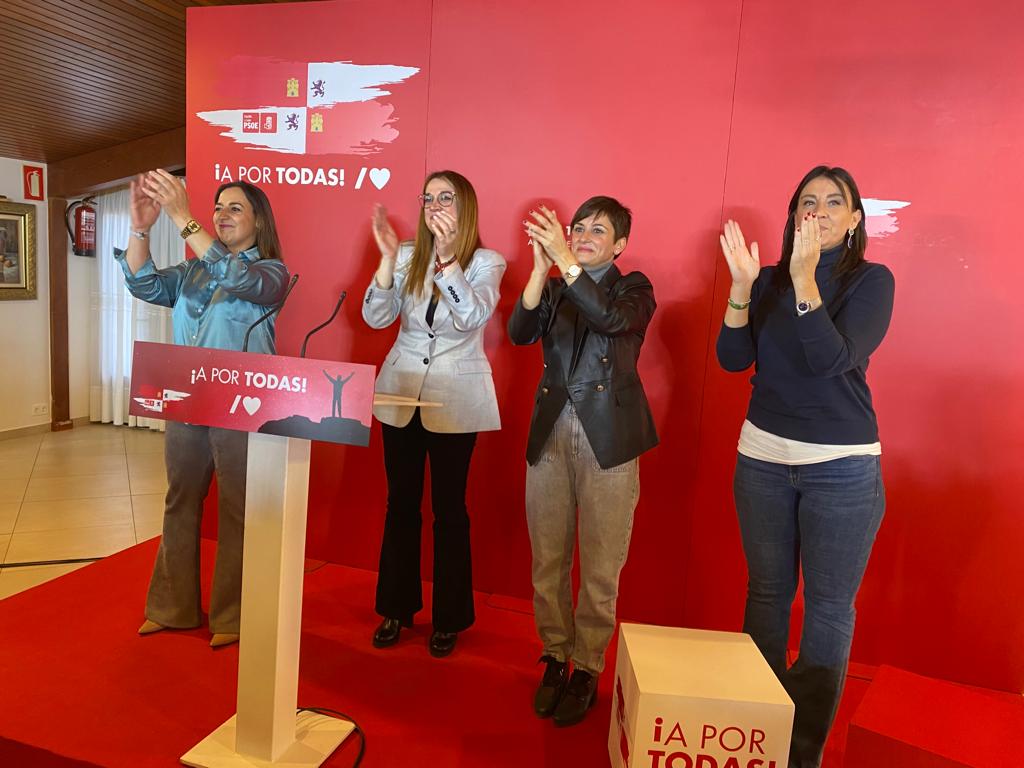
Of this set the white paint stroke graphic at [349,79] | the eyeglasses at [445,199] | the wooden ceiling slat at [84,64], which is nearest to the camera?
the eyeglasses at [445,199]

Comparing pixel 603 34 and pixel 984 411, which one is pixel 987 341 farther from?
pixel 603 34

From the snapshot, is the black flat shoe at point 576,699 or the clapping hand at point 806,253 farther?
the black flat shoe at point 576,699

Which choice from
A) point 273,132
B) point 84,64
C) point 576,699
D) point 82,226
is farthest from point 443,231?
point 82,226

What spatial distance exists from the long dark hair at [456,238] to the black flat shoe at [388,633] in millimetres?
1237

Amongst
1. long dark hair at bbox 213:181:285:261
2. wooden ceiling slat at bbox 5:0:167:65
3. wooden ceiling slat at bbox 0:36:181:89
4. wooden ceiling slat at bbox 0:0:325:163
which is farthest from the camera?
wooden ceiling slat at bbox 0:36:181:89

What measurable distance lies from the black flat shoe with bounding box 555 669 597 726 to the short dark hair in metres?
1.42

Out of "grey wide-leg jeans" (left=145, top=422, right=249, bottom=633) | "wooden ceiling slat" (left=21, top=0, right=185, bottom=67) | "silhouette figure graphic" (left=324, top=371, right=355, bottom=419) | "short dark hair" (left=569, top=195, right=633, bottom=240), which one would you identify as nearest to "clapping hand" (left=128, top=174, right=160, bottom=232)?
"grey wide-leg jeans" (left=145, top=422, right=249, bottom=633)

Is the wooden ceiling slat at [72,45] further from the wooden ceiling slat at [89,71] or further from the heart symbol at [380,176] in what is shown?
the heart symbol at [380,176]

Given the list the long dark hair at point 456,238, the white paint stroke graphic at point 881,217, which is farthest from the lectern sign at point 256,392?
the white paint stroke graphic at point 881,217

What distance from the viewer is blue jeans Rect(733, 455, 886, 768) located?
6.21ft

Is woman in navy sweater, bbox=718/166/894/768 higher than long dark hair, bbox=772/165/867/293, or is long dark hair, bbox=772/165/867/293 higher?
long dark hair, bbox=772/165/867/293

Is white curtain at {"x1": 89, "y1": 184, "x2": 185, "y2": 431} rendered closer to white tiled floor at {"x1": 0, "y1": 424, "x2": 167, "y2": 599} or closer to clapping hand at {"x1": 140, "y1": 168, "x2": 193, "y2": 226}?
white tiled floor at {"x1": 0, "y1": 424, "x2": 167, "y2": 599}

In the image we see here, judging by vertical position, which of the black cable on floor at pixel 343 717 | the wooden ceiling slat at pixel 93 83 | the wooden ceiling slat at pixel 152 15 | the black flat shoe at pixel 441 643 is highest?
the wooden ceiling slat at pixel 152 15

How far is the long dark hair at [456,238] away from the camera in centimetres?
252
